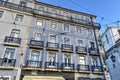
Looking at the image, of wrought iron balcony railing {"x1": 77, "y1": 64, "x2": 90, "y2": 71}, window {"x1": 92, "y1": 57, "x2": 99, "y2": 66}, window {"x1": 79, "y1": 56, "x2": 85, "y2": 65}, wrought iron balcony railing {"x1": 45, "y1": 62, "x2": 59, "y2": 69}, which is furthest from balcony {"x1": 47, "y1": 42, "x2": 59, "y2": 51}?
window {"x1": 92, "y1": 57, "x2": 99, "y2": 66}

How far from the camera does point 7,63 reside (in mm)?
13391

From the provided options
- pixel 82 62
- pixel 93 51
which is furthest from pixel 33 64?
pixel 93 51

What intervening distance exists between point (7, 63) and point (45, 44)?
542 centimetres

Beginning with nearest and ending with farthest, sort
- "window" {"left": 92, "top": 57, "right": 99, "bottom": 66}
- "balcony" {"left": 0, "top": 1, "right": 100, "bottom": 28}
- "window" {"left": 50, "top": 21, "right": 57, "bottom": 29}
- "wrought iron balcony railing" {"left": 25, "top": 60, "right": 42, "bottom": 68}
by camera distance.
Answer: "wrought iron balcony railing" {"left": 25, "top": 60, "right": 42, "bottom": 68} → "balcony" {"left": 0, "top": 1, "right": 100, "bottom": 28} → "window" {"left": 92, "top": 57, "right": 99, "bottom": 66} → "window" {"left": 50, "top": 21, "right": 57, "bottom": 29}

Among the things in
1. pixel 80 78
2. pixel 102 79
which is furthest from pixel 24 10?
pixel 102 79

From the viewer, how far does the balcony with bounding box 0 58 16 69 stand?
13006 millimetres

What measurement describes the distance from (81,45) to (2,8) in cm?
1295

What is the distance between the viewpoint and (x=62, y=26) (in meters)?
19.3

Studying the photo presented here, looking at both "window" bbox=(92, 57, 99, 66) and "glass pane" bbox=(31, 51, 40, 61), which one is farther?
"window" bbox=(92, 57, 99, 66)

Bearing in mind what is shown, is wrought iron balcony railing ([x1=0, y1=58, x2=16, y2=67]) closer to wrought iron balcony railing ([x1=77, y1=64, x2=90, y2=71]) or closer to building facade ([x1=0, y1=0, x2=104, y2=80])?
building facade ([x1=0, y1=0, x2=104, y2=80])

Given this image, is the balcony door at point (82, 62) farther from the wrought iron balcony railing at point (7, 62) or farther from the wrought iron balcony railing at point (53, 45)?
the wrought iron balcony railing at point (7, 62)

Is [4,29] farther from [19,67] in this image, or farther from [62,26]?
[62,26]

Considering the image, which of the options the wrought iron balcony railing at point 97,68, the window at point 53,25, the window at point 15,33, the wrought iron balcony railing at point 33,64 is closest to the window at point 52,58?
the wrought iron balcony railing at point 33,64

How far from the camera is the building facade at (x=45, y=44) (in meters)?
14.0
